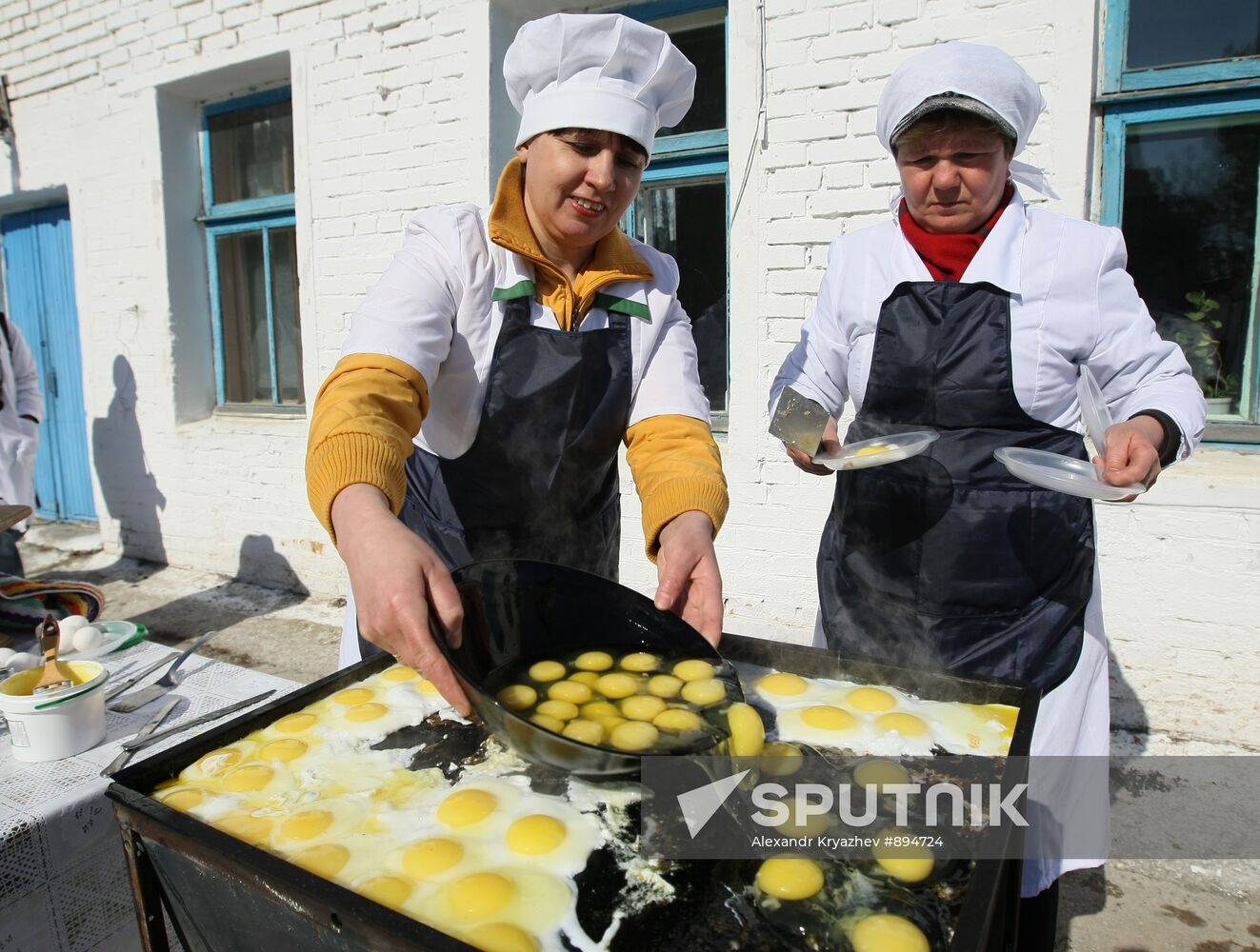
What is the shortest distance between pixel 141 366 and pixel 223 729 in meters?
4.93

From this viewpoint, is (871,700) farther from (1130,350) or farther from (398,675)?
(1130,350)

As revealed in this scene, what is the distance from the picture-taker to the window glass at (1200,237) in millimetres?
2918

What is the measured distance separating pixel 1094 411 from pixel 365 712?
1475 mm

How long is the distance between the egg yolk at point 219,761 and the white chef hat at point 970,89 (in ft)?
5.53

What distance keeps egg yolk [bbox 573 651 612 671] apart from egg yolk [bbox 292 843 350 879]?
46 centimetres

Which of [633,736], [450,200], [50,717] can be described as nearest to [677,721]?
[633,736]

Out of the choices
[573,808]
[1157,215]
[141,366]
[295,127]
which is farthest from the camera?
[141,366]

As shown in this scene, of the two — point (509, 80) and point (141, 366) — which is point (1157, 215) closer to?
point (509, 80)

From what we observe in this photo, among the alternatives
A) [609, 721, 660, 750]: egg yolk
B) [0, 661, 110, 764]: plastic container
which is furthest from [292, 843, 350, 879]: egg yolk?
[0, 661, 110, 764]: plastic container

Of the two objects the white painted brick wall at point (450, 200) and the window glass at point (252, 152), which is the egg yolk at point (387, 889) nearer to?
the white painted brick wall at point (450, 200)

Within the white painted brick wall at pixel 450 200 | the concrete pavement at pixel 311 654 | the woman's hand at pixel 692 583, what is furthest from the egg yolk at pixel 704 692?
the white painted brick wall at pixel 450 200

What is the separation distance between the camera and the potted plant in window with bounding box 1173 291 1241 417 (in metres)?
3.00

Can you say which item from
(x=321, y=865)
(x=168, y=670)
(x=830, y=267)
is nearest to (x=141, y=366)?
(x=168, y=670)

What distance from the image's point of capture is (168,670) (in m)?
2.02
